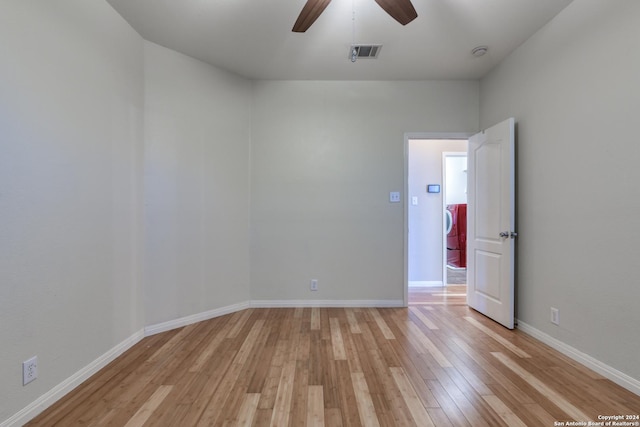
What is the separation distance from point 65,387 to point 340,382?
169 centimetres

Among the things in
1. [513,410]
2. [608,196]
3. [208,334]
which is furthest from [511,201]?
[208,334]

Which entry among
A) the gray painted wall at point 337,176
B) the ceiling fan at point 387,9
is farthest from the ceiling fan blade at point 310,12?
the gray painted wall at point 337,176

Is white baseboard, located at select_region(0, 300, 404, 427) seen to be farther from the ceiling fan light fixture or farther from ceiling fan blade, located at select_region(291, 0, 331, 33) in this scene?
ceiling fan blade, located at select_region(291, 0, 331, 33)

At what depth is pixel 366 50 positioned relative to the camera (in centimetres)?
271

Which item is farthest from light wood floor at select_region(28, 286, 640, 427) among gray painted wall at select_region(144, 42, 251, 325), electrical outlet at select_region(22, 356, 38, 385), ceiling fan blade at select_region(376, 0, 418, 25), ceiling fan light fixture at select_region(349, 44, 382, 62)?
ceiling fan light fixture at select_region(349, 44, 382, 62)

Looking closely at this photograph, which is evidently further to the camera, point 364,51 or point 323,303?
point 323,303

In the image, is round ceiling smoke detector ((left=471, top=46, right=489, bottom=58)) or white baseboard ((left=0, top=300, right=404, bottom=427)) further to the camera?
round ceiling smoke detector ((left=471, top=46, right=489, bottom=58))

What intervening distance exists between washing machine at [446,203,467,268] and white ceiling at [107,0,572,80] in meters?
3.38

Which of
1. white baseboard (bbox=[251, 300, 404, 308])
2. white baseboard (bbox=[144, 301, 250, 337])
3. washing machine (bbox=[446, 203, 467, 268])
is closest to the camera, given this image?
white baseboard (bbox=[144, 301, 250, 337])

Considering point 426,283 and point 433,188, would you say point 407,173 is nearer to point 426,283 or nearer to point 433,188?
point 433,188

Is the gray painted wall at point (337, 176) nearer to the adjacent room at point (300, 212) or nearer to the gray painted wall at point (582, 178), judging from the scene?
the adjacent room at point (300, 212)

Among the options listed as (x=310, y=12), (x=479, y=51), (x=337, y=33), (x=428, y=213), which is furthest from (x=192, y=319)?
(x=479, y=51)

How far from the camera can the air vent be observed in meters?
2.61

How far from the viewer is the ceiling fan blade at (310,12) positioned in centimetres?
172
